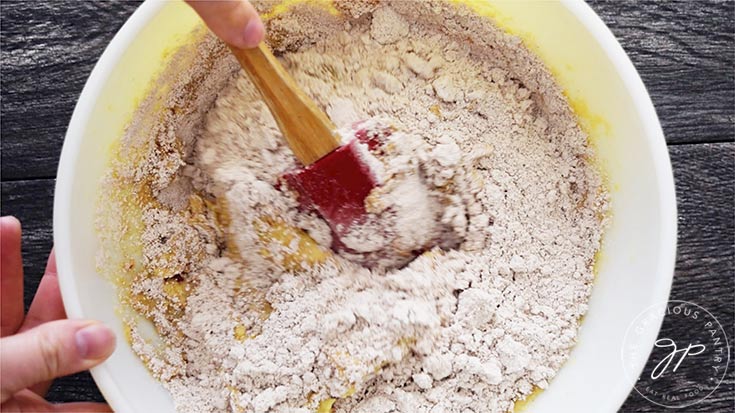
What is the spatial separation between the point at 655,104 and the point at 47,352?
1.04 meters

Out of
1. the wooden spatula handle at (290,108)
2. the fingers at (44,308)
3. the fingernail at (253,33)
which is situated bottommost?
the fingers at (44,308)

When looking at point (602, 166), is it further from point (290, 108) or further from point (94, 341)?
point (94, 341)

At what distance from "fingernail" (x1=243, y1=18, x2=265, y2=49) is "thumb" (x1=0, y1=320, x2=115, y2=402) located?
0.42 m

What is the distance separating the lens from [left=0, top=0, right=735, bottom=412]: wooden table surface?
1147mm

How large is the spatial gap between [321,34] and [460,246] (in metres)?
0.42

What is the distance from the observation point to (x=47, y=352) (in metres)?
0.82

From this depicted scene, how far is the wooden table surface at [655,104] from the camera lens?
115cm

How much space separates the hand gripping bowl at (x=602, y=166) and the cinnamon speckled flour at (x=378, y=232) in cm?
3

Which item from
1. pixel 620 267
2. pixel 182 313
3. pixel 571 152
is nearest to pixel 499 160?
pixel 571 152

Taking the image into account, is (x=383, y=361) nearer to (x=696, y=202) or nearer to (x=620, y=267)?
(x=620, y=267)

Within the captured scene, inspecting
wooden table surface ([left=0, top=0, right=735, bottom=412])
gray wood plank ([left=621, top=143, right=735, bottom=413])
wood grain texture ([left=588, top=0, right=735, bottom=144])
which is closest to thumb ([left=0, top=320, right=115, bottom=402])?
wooden table surface ([left=0, top=0, right=735, bottom=412])

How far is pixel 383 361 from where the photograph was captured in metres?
0.94

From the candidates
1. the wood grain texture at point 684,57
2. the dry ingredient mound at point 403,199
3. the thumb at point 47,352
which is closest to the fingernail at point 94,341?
the thumb at point 47,352

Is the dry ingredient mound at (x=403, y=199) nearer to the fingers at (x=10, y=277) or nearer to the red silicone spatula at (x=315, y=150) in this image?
the red silicone spatula at (x=315, y=150)
